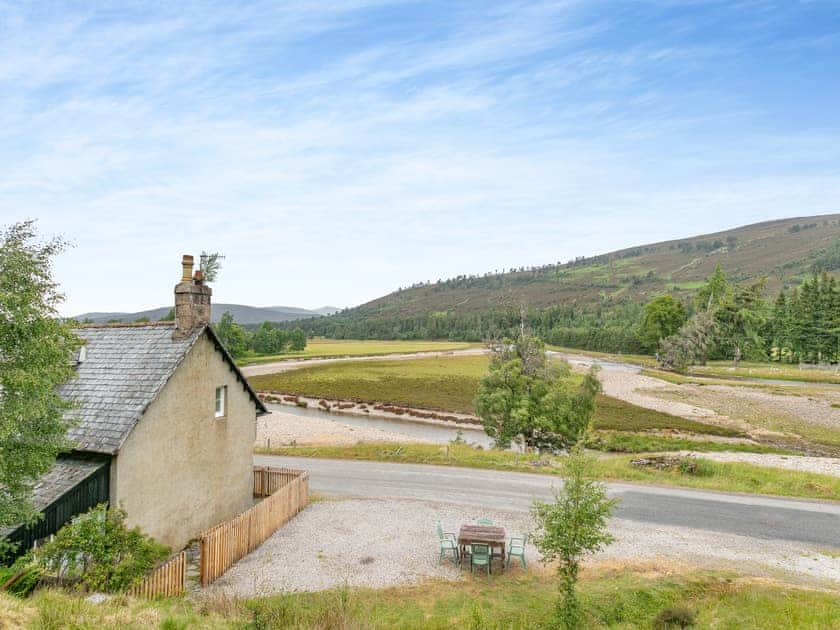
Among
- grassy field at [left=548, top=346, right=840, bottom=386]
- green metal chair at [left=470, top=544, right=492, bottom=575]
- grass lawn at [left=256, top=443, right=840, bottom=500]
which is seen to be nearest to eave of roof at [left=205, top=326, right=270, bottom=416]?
green metal chair at [left=470, top=544, right=492, bottom=575]

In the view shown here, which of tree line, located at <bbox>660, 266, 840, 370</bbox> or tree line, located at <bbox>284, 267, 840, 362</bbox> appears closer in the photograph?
tree line, located at <bbox>660, 266, 840, 370</bbox>

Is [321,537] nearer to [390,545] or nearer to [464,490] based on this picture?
[390,545]

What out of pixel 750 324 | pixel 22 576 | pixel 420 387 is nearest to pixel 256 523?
pixel 22 576

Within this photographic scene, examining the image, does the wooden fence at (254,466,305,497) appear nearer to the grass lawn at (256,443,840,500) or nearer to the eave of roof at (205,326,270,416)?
the eave of roof at (205,326,270,416)

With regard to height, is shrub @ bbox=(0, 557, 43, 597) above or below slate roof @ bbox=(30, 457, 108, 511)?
below

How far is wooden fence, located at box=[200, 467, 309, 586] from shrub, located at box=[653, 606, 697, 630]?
11.6 meters

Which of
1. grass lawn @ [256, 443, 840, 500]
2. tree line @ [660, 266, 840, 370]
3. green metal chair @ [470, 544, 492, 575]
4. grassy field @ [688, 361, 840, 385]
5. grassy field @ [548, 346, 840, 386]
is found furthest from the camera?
tree line @ [660, 266, 840, 370]

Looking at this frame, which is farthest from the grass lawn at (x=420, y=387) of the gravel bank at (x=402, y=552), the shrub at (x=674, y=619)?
the shrub at (x=674, y=619)

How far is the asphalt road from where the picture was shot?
19078 mm

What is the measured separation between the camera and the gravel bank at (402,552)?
14.4 meters

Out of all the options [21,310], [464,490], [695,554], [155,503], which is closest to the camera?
[21,310]

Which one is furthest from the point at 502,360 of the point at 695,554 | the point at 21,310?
the point at 21,310

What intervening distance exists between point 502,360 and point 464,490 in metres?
14.4

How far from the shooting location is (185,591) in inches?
520
